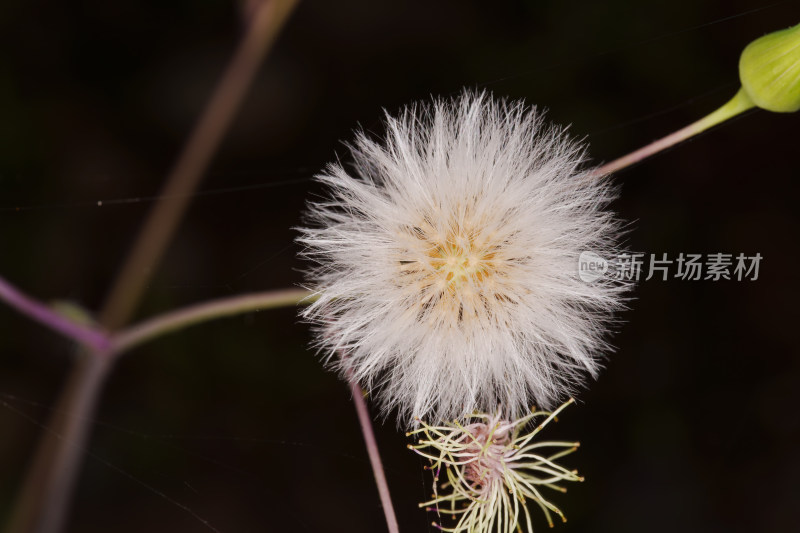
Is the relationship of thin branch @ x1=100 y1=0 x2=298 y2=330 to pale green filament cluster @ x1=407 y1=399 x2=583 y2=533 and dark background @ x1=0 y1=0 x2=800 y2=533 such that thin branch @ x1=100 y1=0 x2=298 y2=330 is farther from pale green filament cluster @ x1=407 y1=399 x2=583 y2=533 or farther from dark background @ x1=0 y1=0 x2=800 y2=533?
pale green filament cluster @ x1=407 y1=399 x2=583 y2=533

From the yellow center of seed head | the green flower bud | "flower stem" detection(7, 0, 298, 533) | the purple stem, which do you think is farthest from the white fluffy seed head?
"flower stem" detection(7, 0, 298, 533)

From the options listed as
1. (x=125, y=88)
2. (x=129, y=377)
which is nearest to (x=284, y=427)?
(x=129, y=377)

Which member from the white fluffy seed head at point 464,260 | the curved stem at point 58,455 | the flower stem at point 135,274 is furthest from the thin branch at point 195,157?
the white fluffy seed head at point 464,260

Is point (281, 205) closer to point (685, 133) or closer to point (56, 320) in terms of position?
point (56, 320)

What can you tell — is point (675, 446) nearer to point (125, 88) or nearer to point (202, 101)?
point (202, 101)

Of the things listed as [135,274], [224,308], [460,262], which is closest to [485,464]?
[460,262]

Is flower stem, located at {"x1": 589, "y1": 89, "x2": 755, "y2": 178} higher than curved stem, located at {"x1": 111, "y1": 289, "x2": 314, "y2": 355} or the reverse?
higher
